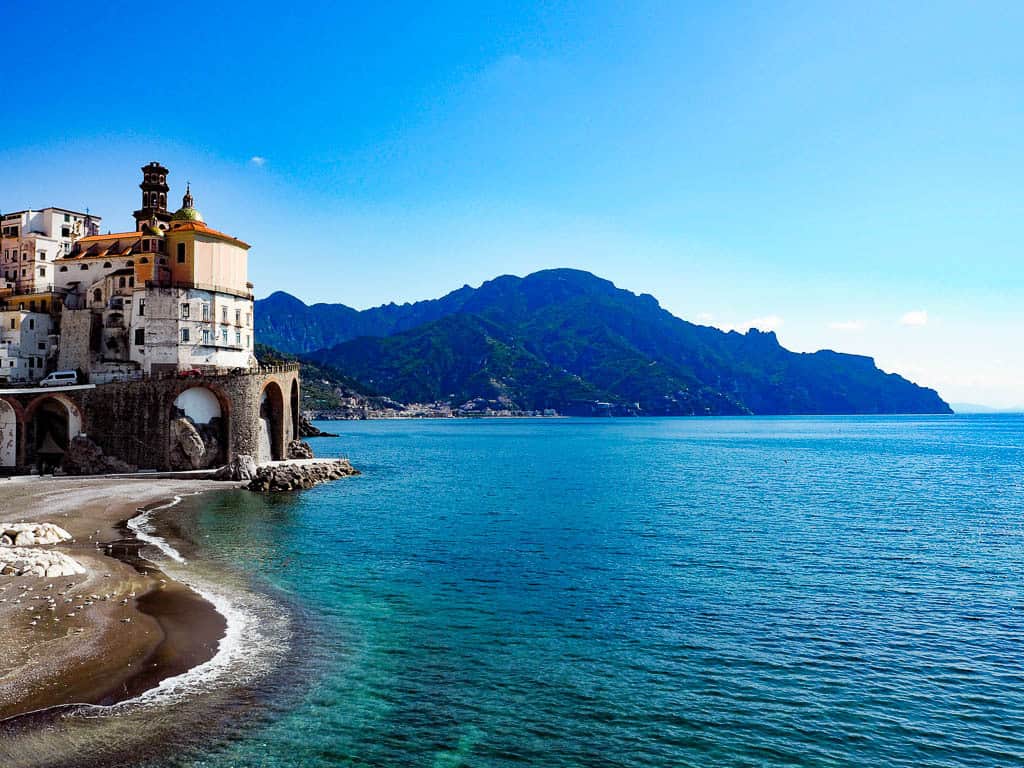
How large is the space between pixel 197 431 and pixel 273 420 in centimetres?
1225

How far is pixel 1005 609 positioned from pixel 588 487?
48.0 m

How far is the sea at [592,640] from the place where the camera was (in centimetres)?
1820

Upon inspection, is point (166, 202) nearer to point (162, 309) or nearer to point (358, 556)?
point (162, 309)

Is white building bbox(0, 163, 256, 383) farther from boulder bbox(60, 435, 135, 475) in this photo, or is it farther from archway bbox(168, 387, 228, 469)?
boulder bbox(60, 435, 135, 475)

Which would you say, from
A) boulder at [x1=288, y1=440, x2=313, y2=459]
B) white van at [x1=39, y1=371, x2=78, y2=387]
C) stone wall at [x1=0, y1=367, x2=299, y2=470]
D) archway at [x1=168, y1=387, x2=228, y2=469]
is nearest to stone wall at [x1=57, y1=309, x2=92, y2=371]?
white van at [x1=39, y1=371, x2=78, y2=387]

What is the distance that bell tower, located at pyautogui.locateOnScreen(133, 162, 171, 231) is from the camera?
10594cm

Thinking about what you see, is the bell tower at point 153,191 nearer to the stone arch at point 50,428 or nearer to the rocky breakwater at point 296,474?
the stone arch at point 50,428

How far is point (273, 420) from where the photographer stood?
8725 cm

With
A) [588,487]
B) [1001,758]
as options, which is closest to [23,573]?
[1001,758]

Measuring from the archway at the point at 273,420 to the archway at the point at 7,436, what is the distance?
82.6 feet

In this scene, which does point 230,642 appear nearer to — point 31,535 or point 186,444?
point 31,535

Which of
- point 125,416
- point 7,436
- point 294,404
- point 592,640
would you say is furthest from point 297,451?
point 592,640

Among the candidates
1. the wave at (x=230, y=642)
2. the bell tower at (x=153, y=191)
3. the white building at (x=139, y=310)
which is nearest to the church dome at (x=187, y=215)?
the white building at (x=139, y=310)

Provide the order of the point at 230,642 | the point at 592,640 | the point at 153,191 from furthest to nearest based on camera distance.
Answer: the point at 153,191 → the point at 592,640 → the point at 230,642
